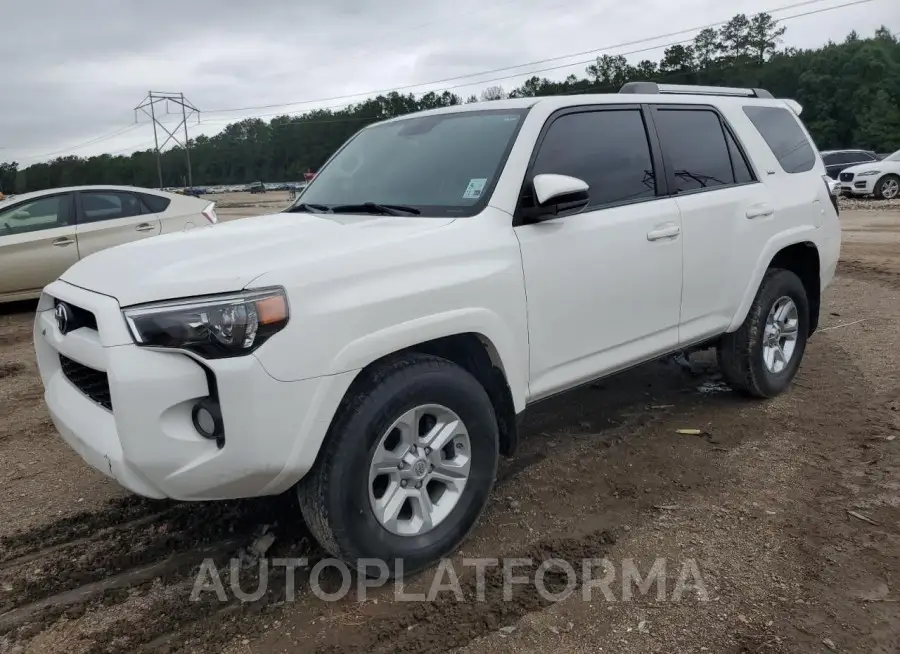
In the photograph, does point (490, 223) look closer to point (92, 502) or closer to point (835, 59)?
point (92, 502)

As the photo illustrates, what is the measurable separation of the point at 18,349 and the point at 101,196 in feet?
9.41

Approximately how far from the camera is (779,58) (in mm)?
68438

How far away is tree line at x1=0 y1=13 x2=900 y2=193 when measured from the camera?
53.9 m

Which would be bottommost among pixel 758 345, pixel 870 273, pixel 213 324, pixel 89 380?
pixel 870 273

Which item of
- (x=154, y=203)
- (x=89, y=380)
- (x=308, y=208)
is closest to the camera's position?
(x=89, y=380)

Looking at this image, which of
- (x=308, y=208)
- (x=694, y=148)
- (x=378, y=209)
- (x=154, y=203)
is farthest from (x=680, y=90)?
(x=154, y=203)

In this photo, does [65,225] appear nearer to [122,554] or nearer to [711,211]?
Answer: [122,554]

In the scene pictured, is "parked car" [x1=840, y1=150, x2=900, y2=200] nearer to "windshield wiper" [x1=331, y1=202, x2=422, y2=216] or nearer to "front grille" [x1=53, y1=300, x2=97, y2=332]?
"windshield wiper" [x1=331, y1=202, x2=422, y2=216]

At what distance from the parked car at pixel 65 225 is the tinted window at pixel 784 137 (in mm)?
7484

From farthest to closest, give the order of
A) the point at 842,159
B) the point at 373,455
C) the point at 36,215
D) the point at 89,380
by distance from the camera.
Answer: the point at 842,159 → the point at 36,215 → the point at 89,380 → the point at 373,455

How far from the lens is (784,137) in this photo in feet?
16.6

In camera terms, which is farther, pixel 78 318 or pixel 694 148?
pixel 694 148

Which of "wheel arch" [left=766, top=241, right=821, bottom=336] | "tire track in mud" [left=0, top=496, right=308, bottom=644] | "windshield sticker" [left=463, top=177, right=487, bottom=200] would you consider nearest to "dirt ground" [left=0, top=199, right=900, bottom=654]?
"tire track in mud" [left=0, top=496, right=308, bottom=644]

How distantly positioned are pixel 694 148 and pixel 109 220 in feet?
25.6
